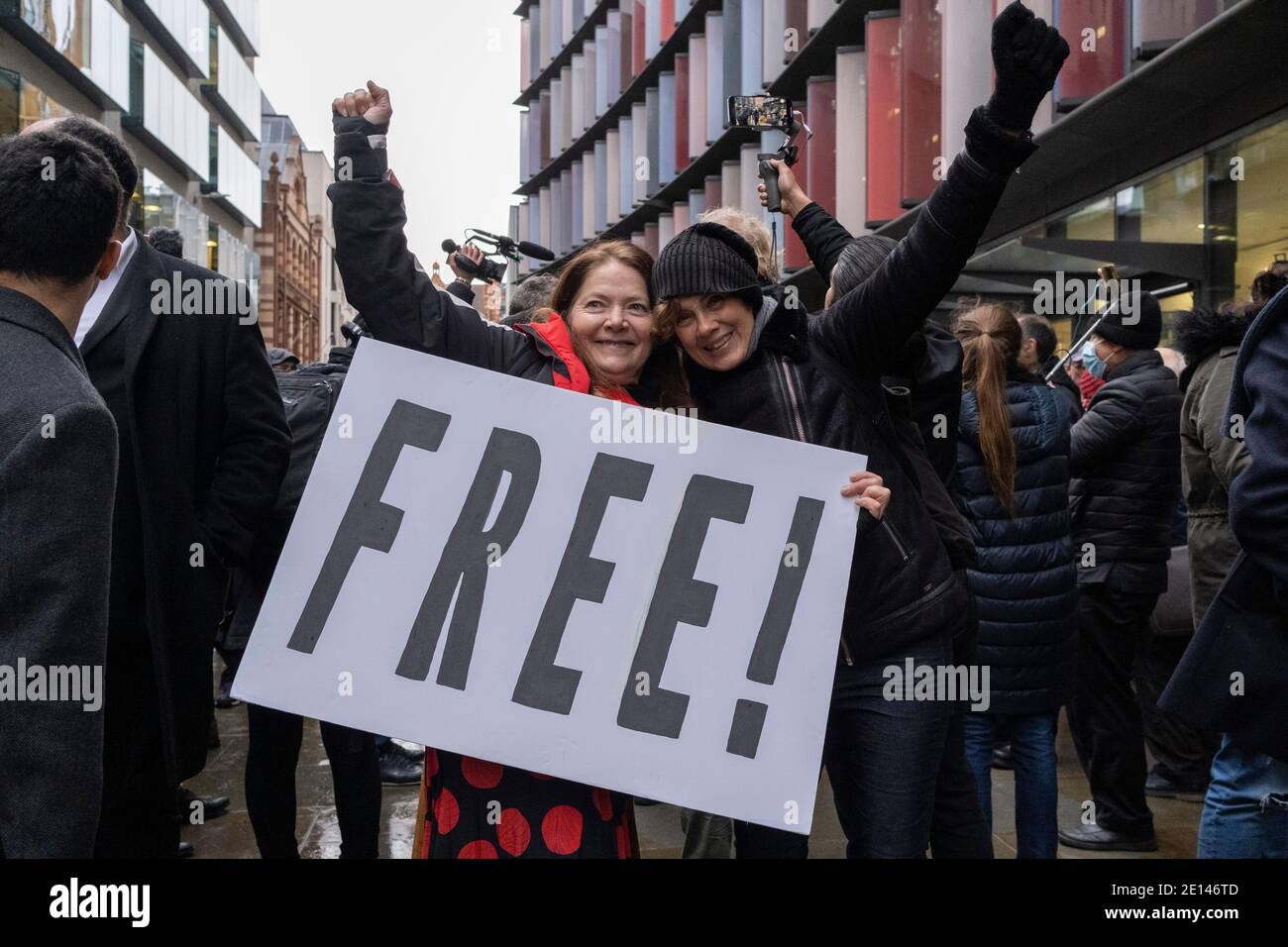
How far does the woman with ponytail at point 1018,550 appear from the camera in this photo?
402 cm

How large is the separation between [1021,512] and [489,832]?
242cm

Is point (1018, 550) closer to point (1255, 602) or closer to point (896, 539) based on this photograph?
point (1255, 602)

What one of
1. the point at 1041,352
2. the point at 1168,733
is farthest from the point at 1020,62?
the point at 1168,733

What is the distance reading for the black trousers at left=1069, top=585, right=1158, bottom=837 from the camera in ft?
16.3

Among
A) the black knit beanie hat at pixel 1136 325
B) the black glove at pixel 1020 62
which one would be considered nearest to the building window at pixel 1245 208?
the black knit beanie hat at pixel 1136 325

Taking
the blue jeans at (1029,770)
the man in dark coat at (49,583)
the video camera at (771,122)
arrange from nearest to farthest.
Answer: the man in dark coat at (49,583)
the video camera at (771,122)
the blue jeans at (1029,770)

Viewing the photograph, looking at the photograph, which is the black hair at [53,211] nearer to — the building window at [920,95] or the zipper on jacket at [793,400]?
the zipper on jacket at [793,400]

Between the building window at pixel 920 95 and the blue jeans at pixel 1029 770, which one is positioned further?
the building window at pixel 920 95

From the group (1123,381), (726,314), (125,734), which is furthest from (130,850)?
(1123,381)

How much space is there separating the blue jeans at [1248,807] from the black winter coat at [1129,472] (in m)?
2.31

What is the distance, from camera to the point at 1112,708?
5.00 m

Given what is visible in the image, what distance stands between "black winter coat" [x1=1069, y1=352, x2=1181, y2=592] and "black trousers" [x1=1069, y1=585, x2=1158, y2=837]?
118 mm

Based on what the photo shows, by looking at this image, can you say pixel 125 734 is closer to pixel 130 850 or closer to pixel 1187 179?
pixel 130 850
